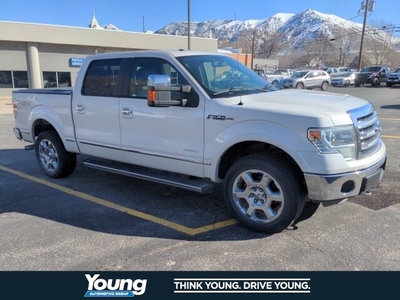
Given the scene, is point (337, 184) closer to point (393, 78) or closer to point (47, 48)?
point (47, 48)

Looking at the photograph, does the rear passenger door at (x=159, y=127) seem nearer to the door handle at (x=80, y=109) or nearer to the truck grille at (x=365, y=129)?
the door handle at (x=80, y=109)

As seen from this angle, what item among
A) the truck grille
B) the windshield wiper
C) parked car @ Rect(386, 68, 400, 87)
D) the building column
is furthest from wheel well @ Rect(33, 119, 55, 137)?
parked car @ Rect(386, 68, 400, 87)

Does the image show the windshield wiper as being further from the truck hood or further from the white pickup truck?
the truck hood

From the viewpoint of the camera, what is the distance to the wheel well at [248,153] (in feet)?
12.3

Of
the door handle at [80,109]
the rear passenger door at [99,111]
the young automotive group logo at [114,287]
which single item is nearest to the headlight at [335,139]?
the young automotive group logo at [114,287]

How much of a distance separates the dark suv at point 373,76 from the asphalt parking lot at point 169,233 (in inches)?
1302

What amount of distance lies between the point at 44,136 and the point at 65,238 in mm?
2690

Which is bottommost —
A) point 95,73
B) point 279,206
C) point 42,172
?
point 42,172

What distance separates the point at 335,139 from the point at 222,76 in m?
1.74

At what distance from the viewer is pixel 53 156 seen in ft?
19.6

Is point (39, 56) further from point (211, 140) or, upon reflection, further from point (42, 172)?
point (211, 140)

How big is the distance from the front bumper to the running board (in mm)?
1151

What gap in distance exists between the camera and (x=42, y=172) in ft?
21.1

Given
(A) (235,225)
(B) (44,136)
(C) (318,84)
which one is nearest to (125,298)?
(A) (235,225)
